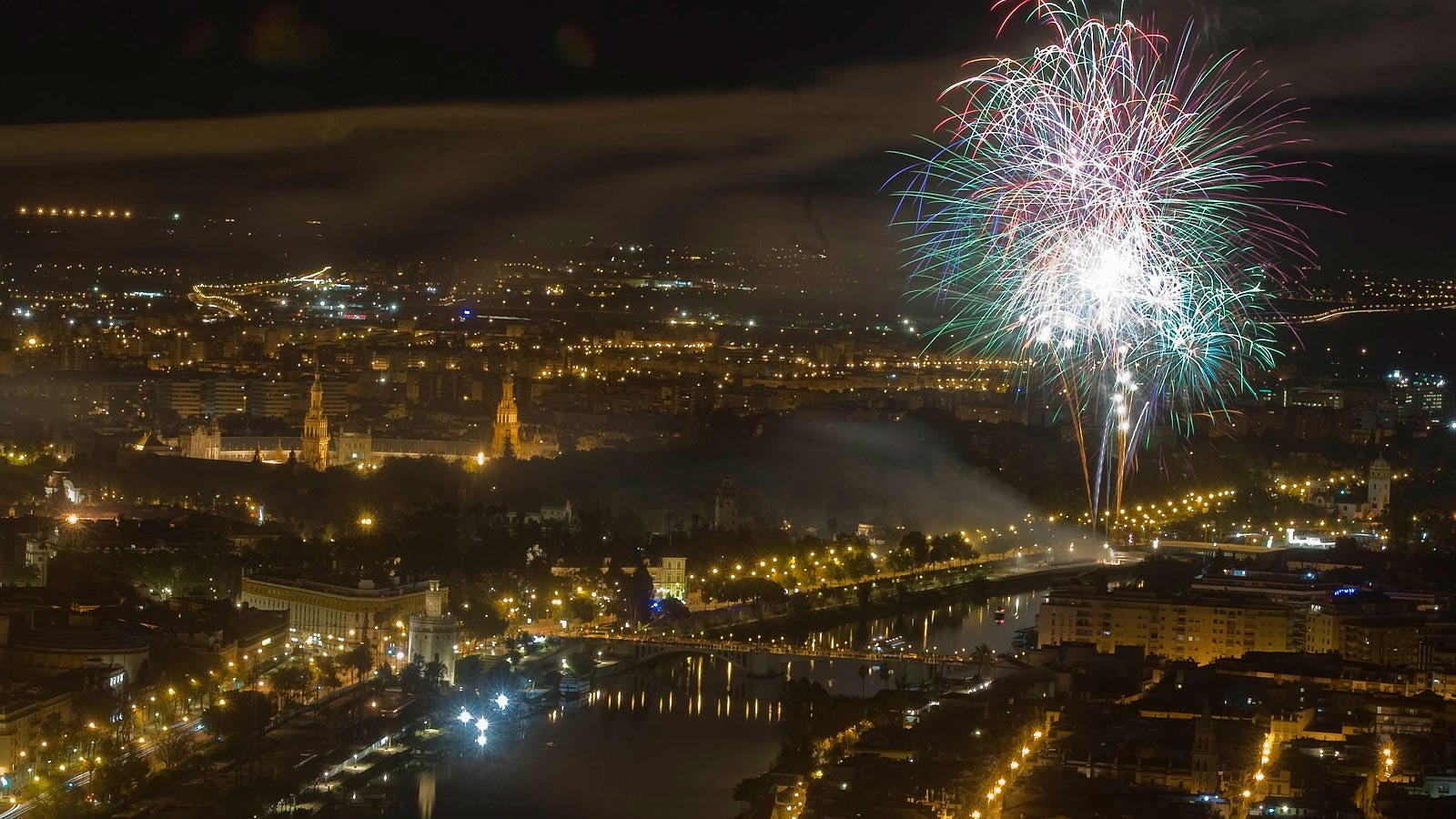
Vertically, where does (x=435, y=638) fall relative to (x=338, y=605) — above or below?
below

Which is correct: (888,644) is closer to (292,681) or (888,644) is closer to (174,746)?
(292,681)

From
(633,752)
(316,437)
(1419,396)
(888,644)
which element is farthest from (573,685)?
(1419,396)

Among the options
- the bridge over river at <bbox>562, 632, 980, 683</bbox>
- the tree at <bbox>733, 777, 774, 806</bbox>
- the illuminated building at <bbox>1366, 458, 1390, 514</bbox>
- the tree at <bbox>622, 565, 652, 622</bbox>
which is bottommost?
the tree at <bbox>733, 777, 774, 806</bbox>

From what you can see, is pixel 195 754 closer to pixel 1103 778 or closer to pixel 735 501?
pixel 1103 778

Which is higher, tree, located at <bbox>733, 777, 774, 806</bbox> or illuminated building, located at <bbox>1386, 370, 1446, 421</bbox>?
illuminated building, located at <bbox>1386, 370, 1446, 421</bbox>

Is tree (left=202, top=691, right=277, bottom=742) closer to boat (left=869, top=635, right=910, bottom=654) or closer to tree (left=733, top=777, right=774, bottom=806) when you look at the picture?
tree (left=733, top=777, right=774, bottom=806)

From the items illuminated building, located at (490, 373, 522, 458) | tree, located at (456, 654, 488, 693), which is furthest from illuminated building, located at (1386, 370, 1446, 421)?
tree, located at (456, 654, 488, 693)

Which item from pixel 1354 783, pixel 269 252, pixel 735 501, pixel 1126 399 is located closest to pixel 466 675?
pixel 1354 783

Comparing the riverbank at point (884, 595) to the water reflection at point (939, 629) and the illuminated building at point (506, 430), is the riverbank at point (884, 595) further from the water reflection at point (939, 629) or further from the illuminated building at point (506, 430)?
the illuminated building at point (506, 430)

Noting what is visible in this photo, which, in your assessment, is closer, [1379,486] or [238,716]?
[238,716]
